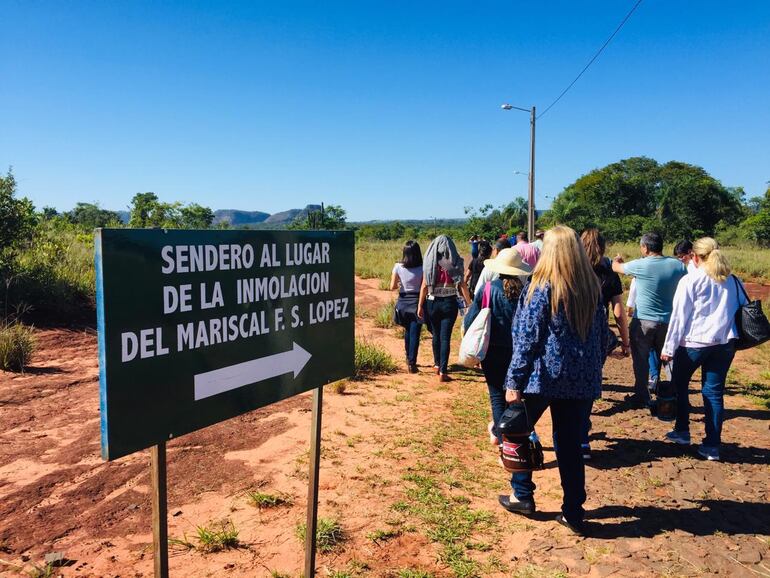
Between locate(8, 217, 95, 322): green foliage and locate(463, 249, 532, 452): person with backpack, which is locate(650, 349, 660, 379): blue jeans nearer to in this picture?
locate(463, 249, 532, 452): person with backpack

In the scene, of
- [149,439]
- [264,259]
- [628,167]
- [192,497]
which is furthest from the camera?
[628,167]

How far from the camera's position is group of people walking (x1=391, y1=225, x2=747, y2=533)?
313 cm

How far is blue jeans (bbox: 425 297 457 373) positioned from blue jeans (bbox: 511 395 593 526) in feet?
10.2

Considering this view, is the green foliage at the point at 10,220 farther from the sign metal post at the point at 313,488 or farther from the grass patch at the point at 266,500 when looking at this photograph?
the sign metal post at the point at 313,488

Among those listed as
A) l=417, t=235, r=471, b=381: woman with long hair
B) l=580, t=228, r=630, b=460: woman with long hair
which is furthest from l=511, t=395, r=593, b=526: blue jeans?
l=417, t=235, r=471, b=381: woman with long hair

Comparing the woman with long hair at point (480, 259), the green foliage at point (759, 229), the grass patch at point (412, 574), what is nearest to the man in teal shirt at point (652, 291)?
the woman with long hair at point (480, 259)

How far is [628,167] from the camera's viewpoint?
62438mm

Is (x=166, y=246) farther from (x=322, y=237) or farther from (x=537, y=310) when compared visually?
(x=537, y=310)

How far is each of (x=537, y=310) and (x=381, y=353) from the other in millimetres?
4391

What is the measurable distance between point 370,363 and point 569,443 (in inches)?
161

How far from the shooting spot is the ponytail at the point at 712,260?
4316 mm

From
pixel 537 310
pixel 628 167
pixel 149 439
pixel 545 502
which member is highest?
pixel 628 167

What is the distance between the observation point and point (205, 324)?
1.95 meters

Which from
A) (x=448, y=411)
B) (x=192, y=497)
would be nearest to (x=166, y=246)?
(x=192, y=497)
